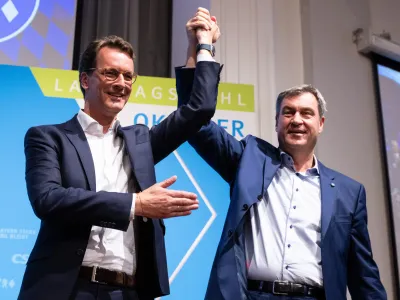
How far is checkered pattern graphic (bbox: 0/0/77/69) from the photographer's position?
3.62 metres

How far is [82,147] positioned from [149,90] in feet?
5.35

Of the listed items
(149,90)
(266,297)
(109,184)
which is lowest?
(266,297)

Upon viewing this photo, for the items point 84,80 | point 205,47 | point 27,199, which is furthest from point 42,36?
point 205,47

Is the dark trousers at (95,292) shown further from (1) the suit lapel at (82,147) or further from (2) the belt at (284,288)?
(2) the belt at (284,288)

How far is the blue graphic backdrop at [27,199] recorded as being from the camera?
2.80 meters

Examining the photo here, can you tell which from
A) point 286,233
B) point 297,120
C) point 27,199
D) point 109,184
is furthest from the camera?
point 27,199

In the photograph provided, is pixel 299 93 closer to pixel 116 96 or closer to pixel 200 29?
pixel 200 29

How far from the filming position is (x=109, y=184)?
1.59m

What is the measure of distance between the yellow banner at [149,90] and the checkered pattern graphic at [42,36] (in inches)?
24.6

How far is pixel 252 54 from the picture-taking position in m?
3.82

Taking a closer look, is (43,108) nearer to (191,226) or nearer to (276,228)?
(191,226)

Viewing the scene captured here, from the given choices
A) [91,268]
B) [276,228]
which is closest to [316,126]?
[276,228]

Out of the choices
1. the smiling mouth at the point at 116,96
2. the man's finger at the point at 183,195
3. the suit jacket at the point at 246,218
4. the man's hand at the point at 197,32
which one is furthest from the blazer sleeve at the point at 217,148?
the man's finger at the point at 183,195

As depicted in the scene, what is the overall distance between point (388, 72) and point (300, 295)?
10.0 ft
